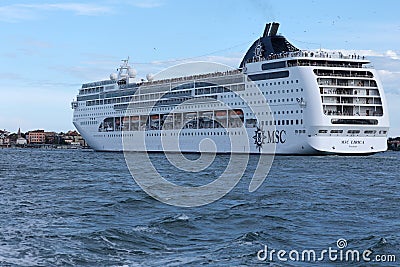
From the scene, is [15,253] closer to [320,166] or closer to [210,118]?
[320,166]

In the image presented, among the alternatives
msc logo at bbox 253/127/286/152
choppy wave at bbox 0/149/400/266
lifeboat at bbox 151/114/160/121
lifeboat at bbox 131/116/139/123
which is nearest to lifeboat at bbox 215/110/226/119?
msc logo at bbox 253/127/286/152

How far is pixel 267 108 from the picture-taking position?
5478 cm

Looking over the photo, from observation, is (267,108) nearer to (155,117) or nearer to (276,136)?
(276,136)

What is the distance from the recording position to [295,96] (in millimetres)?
52125

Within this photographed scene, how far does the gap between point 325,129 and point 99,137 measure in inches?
1402

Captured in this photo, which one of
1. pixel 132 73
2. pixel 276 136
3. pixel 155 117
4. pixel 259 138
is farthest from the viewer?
pixel 132 73

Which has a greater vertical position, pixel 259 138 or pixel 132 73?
pixel 132 73

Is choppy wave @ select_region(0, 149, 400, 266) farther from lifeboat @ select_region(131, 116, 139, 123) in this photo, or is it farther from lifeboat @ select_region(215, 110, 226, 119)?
lifeboat @ select_region(131, 116, 139, 123)

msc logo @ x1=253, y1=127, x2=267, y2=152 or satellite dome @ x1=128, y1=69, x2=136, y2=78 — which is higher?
satellite dome @ x1=128, y1=69, x2=136, y2=78

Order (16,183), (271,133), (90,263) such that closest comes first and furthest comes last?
(90,263) < (16,183) < (271,133)

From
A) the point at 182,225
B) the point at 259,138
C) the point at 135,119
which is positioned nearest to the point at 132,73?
the point at 135,119

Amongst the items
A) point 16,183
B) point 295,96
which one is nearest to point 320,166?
point 295,96

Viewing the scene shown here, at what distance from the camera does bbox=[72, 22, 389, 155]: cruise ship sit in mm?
50406

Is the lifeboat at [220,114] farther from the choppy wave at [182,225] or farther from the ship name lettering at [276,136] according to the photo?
the choppy wave at [182,225]
